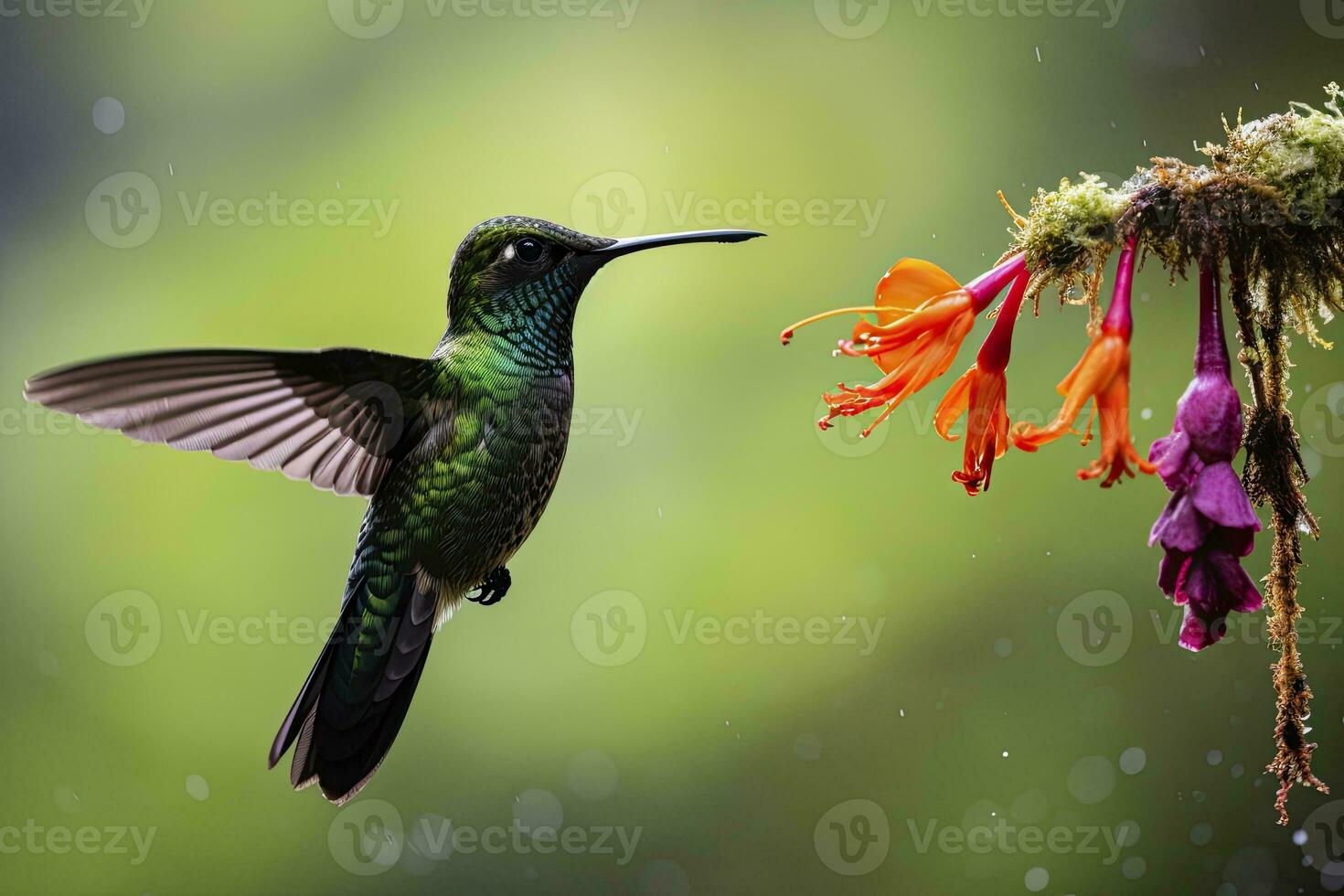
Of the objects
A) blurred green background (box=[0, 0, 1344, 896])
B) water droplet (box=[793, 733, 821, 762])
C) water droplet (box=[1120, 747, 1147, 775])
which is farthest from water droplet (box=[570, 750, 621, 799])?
water droplet (box=[1120, 747, 1147, 775])

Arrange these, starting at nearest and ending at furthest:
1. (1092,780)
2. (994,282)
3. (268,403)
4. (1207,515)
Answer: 1. (1207,515)
2. (994,282)
3. (268,403)
4. (1092,780)

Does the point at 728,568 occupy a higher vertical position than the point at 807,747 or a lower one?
higher

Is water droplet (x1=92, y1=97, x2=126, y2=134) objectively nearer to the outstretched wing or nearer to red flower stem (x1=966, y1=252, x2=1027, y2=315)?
the outstretched wing

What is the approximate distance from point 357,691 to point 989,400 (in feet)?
2.88

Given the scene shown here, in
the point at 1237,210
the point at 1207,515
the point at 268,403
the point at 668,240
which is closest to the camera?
the point at 1207,515

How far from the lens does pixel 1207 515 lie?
3.35 ft

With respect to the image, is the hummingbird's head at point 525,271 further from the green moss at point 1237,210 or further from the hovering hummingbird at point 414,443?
the green moss at point 1237,210

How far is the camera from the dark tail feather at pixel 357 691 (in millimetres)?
1580

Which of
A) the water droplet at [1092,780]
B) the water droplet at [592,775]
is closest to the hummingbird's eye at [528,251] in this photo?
the water droplet at [592,775]

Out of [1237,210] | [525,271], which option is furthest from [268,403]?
[1237,210]

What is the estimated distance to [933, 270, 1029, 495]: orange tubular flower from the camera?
1.22m

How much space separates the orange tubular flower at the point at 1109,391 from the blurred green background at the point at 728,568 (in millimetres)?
2301

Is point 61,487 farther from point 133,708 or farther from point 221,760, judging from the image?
point 221,760

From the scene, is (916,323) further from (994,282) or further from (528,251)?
(528,251)
